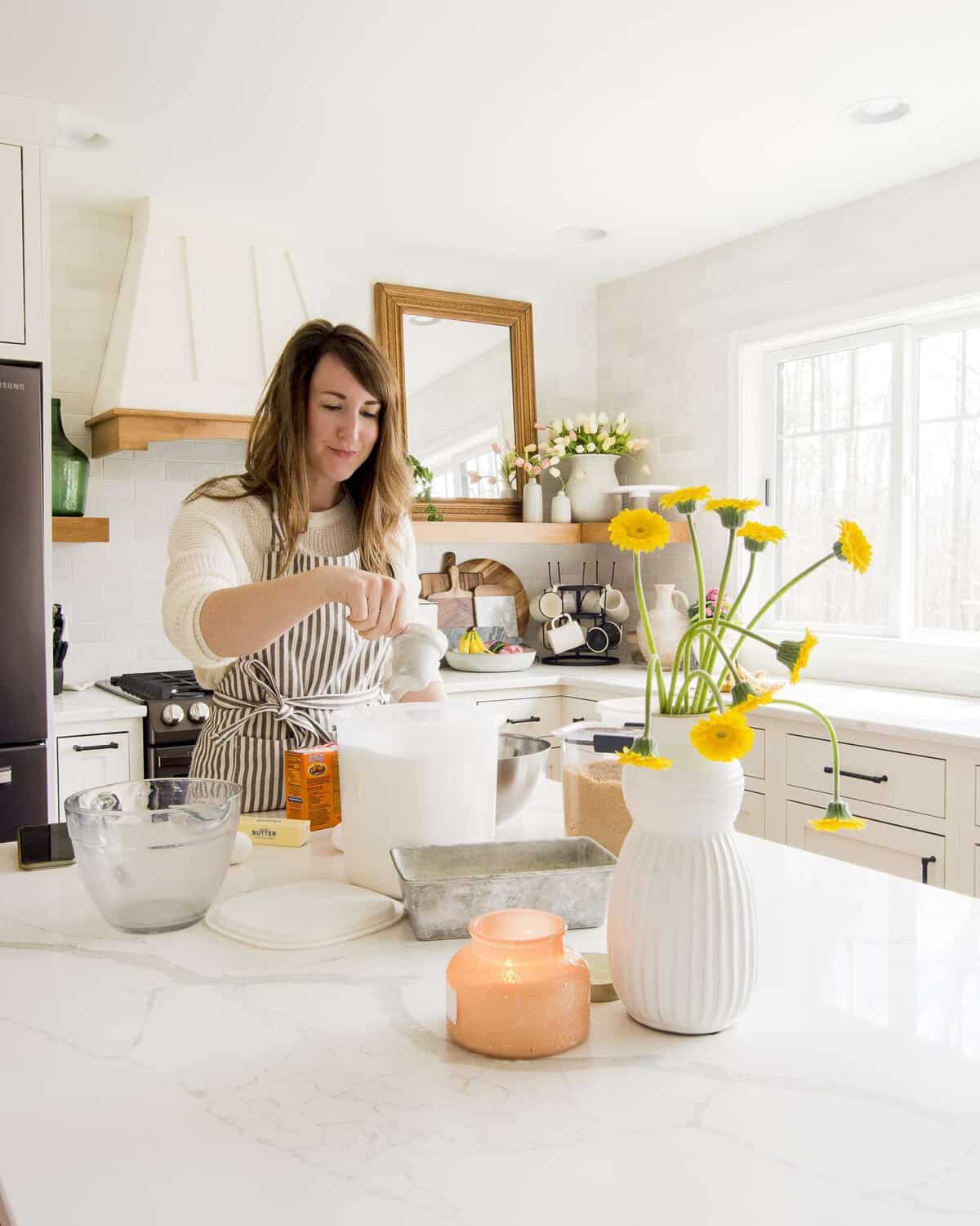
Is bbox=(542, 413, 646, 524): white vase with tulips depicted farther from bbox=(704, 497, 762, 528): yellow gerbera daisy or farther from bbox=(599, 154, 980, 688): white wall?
bbox=(704, 497, 762, 528): yellow gerbera daisy

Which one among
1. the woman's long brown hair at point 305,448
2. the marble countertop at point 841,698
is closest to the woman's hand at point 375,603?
the woman's long brown hair at point 305,448

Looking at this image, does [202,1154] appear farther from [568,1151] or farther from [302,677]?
[302,677]

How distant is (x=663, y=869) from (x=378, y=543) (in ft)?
4.11

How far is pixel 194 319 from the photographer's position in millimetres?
3436

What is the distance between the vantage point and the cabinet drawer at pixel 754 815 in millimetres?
3051

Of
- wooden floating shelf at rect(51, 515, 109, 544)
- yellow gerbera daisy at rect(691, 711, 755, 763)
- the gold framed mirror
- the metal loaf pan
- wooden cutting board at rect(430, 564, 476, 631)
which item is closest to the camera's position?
yellow gerbera daisy at rect(691, 711, 755, 763)

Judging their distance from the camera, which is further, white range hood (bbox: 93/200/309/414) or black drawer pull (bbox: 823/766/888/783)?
white range hood (bbox: 93/200/309/414)

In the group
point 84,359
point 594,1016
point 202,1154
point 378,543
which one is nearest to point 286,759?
point 378,543

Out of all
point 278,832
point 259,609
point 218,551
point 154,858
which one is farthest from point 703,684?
point 218,551

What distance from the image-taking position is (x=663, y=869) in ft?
2.65

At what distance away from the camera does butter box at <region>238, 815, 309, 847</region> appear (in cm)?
137

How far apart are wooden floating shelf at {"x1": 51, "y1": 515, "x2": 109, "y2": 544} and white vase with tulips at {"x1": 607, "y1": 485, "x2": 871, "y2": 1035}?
2744 mm

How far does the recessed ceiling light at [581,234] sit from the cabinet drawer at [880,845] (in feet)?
6.87

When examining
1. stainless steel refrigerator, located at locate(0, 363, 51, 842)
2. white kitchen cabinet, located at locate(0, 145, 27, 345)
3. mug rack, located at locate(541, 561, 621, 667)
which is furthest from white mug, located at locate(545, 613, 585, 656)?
white kitchen cabinet, located at locate(0, 145, 27, 345)
